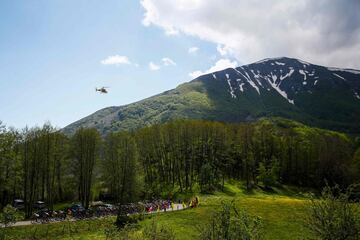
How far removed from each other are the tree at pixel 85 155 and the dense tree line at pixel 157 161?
→ 0.10m

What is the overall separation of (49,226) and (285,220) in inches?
1644

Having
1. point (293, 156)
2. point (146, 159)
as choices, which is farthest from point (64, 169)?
point (293, 156)

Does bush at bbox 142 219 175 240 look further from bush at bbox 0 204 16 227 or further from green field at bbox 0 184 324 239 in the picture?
bush at bbox 0 204 16 227

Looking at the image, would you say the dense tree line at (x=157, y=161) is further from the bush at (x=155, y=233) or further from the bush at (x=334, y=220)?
→ the bush at (x=334, y=220)

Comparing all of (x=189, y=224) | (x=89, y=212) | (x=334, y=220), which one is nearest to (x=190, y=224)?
(x=189, y=224)

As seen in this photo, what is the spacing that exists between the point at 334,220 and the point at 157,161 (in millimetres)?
99595

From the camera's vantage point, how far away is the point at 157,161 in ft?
405

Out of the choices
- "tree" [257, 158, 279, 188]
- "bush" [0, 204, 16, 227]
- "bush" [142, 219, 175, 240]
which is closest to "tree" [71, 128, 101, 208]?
"bush" [0, 204, 16, 227]

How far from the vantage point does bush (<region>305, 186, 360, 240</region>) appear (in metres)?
24.9

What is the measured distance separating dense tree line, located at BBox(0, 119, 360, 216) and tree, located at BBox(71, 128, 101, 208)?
0.10 metres

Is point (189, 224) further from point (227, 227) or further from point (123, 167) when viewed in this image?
point (227, 227)

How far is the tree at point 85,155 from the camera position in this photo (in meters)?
90.2

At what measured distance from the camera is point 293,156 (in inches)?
5807

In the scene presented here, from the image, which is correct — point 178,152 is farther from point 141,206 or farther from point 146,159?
point 141,206
